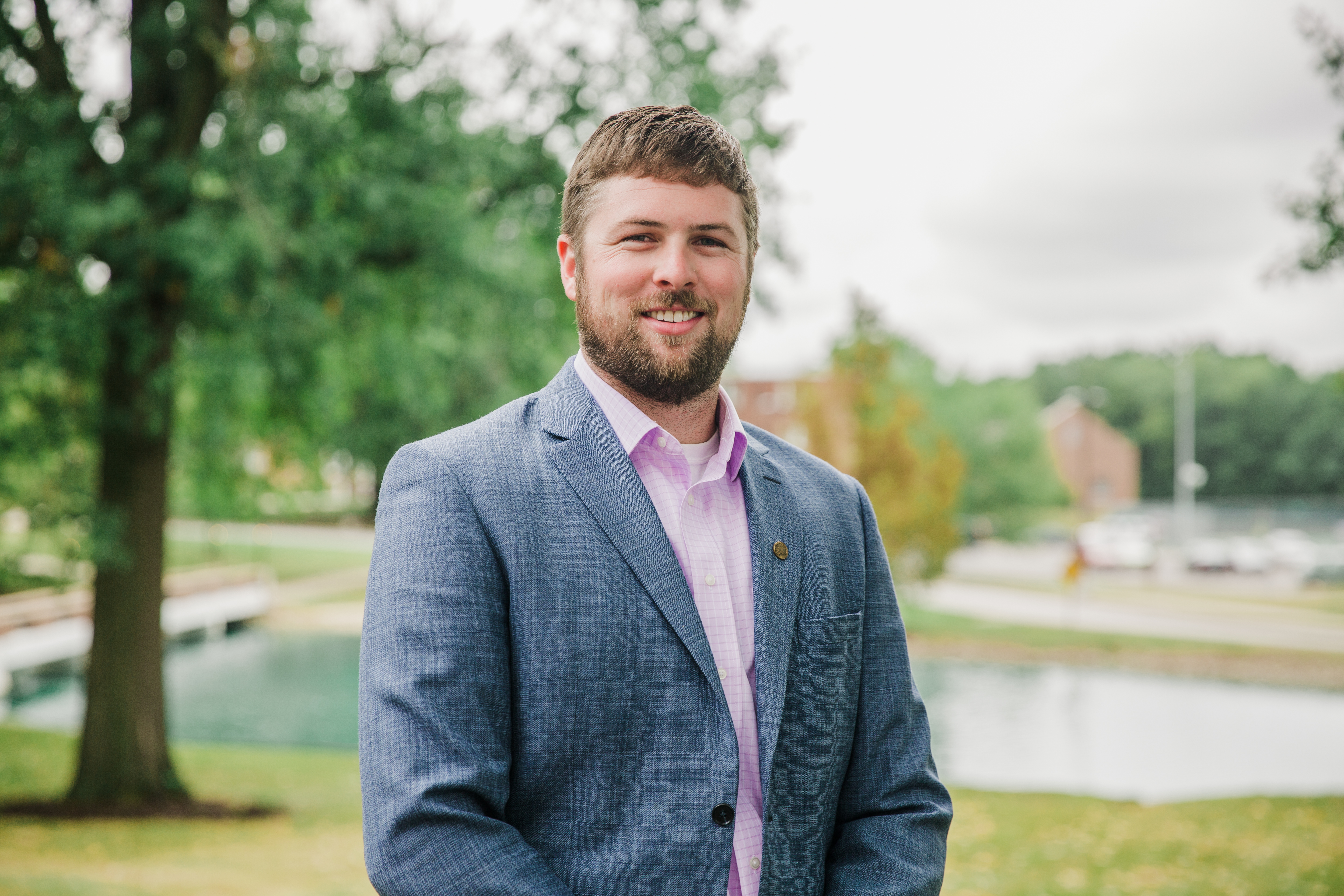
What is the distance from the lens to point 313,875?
277 inches

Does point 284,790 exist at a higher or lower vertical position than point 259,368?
lower

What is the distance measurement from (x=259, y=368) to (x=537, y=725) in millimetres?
6762

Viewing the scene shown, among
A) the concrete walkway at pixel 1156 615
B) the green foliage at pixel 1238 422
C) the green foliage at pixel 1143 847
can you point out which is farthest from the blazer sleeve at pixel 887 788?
the green foliage at pixel 1238 422

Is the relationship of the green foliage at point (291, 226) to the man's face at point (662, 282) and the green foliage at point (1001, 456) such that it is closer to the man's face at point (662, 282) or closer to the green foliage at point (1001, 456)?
the man's face at point (662, 282)

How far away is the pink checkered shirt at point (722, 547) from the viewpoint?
166cm

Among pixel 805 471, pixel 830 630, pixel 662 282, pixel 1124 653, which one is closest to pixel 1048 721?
pixel 1124 653

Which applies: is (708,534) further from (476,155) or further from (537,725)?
(476,155)

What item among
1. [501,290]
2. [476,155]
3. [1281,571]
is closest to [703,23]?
[476,155]

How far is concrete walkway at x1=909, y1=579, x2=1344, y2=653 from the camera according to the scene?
1041 inches

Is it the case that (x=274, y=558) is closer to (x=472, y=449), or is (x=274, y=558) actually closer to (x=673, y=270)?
(x=472, y=449)

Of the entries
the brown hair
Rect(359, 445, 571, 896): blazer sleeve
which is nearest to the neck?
the brown hair

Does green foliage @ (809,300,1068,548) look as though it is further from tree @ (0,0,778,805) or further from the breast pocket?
the breast pocket

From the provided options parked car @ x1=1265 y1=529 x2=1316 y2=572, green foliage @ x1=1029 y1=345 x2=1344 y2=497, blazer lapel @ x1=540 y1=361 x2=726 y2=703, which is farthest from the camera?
green foliage @ x1=1029 y1=345 x2=1344 y2=497

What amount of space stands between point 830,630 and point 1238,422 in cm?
7421
